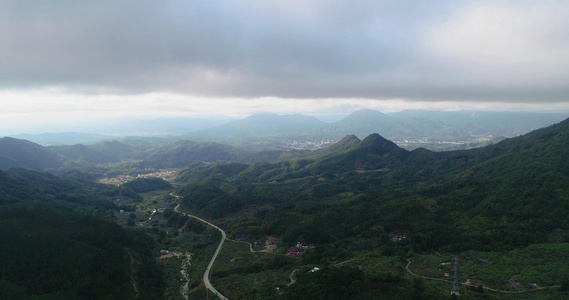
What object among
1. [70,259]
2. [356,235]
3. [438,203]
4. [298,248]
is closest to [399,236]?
[356,235]

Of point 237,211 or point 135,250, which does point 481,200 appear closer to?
point 237,211

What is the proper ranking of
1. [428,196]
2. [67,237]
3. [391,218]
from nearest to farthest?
[67,237] < [391,218] < [428,196]

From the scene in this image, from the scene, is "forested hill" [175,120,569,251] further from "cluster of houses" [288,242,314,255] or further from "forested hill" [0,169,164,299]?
"forested hill" [0,169,164,299]

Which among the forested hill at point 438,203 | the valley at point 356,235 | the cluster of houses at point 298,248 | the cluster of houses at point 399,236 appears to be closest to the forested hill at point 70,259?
the valley at point 356,235

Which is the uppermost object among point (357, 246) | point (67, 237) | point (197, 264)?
point (67, 237)

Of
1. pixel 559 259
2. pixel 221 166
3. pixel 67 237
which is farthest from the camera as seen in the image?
pixel 221 166

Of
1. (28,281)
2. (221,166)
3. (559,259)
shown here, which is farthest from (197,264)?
(221,166)
